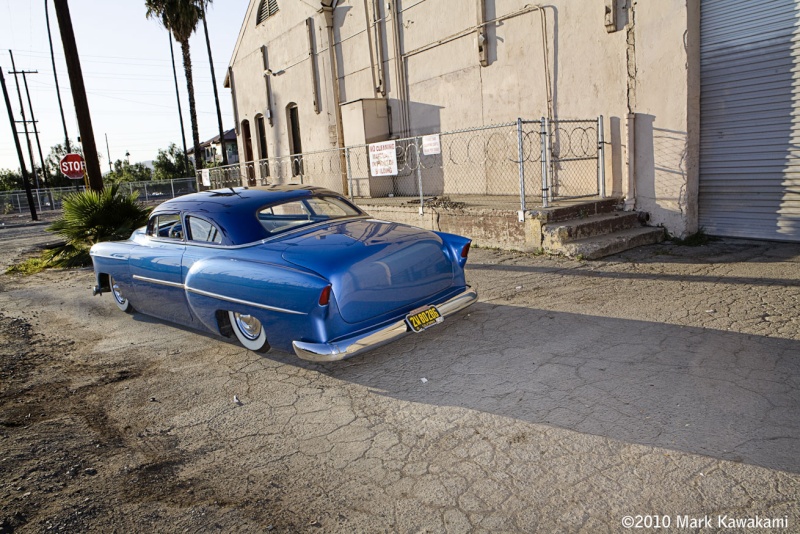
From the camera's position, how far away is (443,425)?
3.24 m

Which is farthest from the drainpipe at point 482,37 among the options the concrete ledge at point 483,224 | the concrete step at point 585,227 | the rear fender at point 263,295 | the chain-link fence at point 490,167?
the rear fender at point 263,295

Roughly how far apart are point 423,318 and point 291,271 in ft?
3.45

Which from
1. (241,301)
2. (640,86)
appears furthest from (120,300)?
(640,86)

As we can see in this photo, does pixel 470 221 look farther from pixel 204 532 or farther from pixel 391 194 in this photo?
pixel 204 532

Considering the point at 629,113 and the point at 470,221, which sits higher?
the point at 629,113

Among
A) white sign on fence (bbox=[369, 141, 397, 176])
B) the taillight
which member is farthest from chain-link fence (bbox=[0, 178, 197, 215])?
the taillight

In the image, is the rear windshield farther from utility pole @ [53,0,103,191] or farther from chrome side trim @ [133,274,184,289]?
utility pole @ [53,0,103,191]

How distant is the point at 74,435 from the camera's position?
3.47 meters

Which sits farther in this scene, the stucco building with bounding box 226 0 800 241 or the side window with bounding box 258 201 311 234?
the stucco building with bounding box 226 0 800 241

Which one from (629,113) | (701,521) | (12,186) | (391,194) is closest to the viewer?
(701,521)

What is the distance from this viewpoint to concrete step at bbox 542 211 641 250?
754cm

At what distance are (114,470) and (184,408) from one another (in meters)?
0.79

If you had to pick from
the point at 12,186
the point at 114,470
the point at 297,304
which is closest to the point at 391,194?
the point at 297,304

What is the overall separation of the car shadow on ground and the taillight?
709 mm
